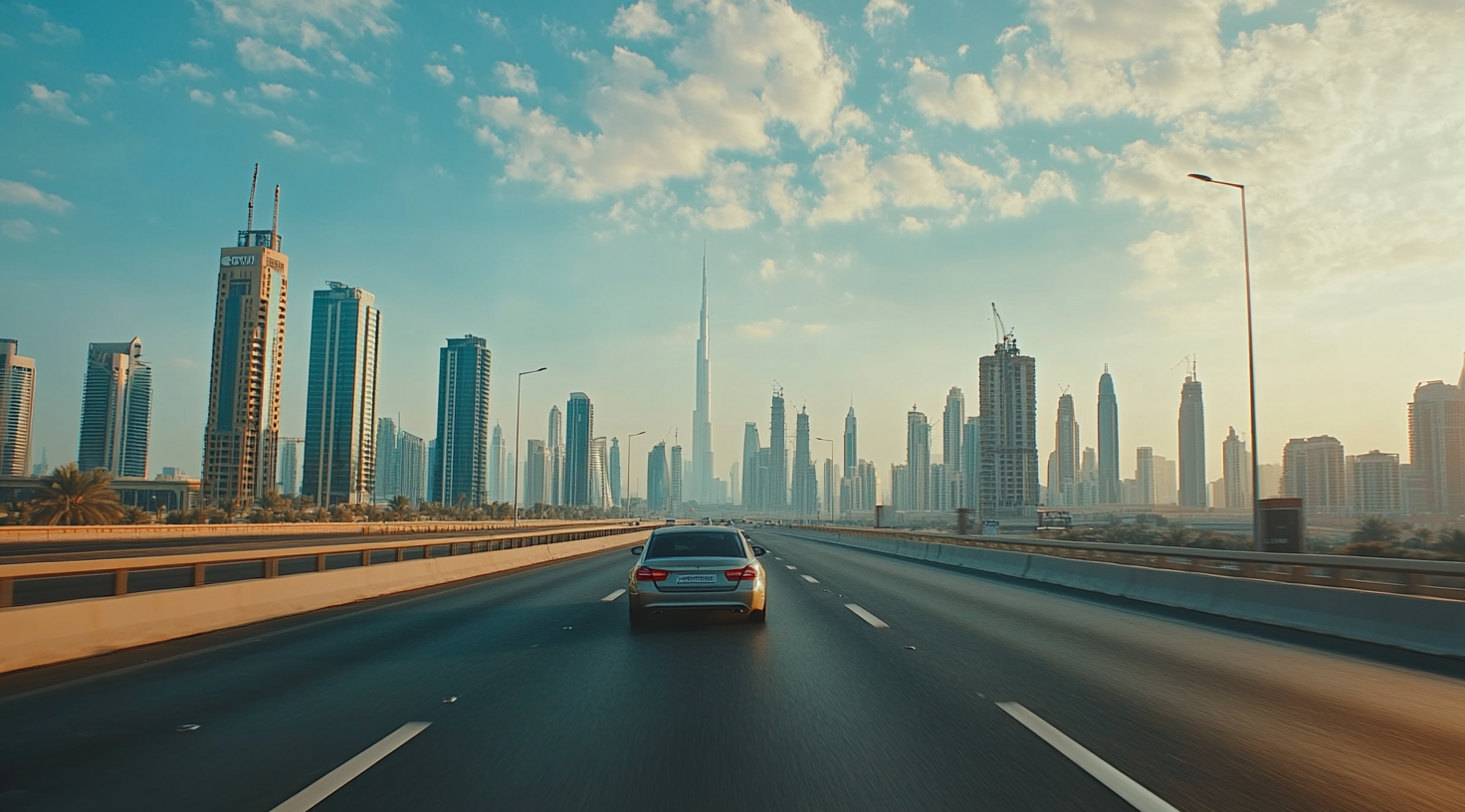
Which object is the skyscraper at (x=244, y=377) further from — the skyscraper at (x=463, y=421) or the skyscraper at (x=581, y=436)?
the skyscraper at (x=581, y=436)

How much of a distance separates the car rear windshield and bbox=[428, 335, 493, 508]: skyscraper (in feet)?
464

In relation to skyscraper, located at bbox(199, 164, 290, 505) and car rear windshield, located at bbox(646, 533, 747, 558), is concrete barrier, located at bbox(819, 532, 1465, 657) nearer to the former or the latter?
car rear windshield, located at bbox(646, 533, 747, 558)

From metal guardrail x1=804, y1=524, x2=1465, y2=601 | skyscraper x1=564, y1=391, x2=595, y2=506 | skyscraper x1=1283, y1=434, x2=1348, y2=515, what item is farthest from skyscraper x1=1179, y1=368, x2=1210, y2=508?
metal guardrail x1=804, y1=524, x2=1465, y2=601

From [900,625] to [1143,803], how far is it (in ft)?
25.9

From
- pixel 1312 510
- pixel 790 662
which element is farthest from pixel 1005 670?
pixel 1312 510

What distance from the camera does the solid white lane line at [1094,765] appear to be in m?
4.52

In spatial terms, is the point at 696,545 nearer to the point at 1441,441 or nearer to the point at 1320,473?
the point at 1441,441

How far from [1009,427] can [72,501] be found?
150 m

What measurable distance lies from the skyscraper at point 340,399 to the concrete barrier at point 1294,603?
176193 mm

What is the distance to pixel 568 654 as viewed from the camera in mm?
9711

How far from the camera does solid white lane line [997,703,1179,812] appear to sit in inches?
178

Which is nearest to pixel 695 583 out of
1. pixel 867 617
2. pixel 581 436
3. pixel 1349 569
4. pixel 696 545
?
pixel 696 545

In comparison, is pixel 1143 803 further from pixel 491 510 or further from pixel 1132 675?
pixel 491 510

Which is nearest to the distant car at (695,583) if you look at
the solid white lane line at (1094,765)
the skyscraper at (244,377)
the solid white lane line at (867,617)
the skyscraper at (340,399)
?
the solid white lane line at (867,617)
